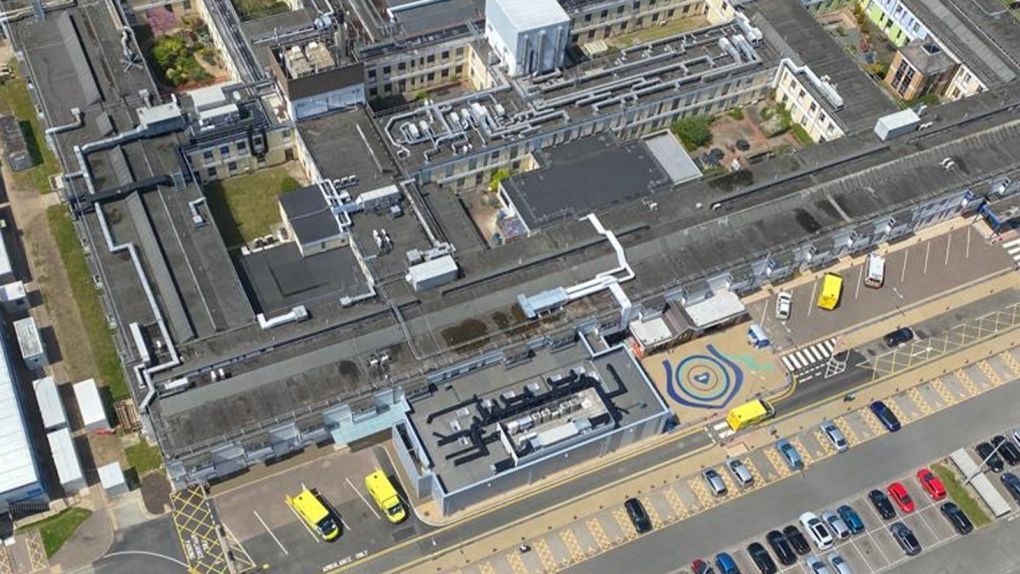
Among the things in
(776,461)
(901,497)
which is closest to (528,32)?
(776,461)

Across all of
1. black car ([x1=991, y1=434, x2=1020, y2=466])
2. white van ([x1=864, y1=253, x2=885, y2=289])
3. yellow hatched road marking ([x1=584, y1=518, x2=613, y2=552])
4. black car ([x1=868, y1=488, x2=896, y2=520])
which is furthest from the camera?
white van ([x1=864, y1=253, x2=885, y2=289])

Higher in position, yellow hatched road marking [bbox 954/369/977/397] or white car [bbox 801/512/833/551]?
yellow hatched road marking [bbox 954/369/977/397]

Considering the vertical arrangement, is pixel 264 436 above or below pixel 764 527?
above

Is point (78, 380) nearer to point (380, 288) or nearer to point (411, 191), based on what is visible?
point (380, 288)

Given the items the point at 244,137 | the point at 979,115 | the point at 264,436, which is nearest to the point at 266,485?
the point at 264,436

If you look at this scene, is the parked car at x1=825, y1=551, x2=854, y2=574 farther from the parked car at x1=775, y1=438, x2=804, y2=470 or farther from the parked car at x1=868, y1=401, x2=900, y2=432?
the parked car at x1=868, y1=401, x2=900, y2=432

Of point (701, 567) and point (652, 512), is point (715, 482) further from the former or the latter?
point (701, 567)

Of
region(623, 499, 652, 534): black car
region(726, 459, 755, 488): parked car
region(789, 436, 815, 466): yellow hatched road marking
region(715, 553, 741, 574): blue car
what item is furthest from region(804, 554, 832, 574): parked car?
region(623, 499, 652, 534): black car
